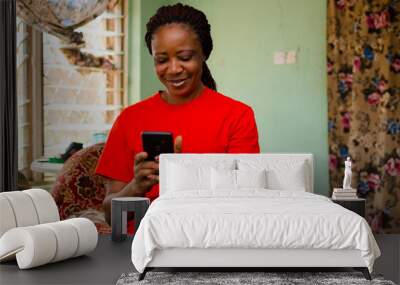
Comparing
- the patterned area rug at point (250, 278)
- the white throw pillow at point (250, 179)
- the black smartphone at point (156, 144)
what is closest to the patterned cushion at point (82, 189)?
the black smartphone at point (156, 144)

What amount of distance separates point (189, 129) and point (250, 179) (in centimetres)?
96

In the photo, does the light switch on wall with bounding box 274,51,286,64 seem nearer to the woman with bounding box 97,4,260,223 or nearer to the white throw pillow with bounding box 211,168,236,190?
the woman with bounding box 97,4,260,223

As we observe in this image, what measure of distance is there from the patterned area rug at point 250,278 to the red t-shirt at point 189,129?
5.73 feet

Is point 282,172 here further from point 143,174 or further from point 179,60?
point 179,60

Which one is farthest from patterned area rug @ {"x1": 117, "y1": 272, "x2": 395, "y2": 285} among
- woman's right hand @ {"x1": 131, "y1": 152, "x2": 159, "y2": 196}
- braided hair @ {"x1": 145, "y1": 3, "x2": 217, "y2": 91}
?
braided hair @ {"x1": 145, "y1": 3, "x2": 217, "y2": 91}

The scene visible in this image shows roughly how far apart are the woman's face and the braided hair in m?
0.05

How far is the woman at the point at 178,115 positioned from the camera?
19.4 feet

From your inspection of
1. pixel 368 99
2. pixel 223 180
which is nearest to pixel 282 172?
pixel 223 180

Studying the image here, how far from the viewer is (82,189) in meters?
5.85

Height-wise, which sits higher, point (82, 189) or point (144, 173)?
point (144, 173)

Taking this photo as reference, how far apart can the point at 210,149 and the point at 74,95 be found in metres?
1.59

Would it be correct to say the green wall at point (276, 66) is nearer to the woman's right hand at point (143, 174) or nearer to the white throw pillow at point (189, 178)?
the woman's right hand at point (143, 174)

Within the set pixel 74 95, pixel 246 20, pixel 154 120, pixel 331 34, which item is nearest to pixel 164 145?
pixel 154 120

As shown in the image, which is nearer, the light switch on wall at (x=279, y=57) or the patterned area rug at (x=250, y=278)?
the patterned area rug at (x=250, y=278)
